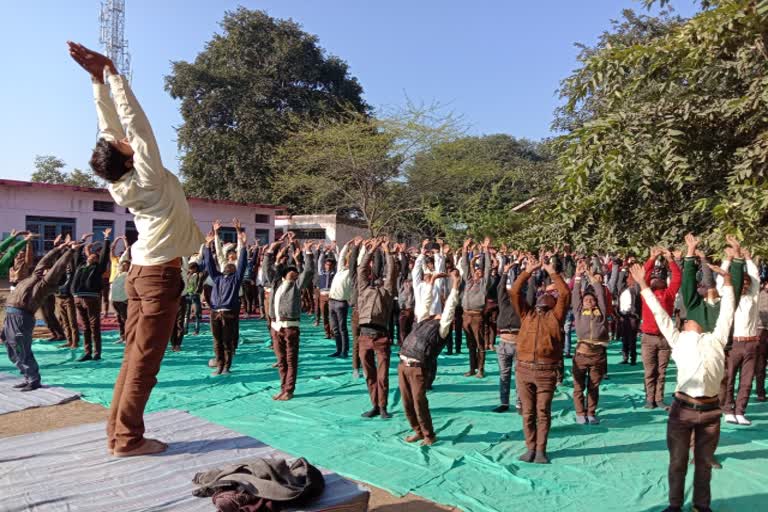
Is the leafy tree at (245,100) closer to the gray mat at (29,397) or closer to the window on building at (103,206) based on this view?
the window on building at (103,206)

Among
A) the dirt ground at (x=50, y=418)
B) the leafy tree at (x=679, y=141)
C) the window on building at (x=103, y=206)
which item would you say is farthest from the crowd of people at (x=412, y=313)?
the window on building at (x=103, y=206)

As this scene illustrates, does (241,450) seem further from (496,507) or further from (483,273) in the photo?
(483,273)

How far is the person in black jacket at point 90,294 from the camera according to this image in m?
10.0

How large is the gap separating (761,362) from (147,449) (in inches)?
314

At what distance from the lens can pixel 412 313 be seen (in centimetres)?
1097

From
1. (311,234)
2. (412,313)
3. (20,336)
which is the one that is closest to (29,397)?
(20,336)

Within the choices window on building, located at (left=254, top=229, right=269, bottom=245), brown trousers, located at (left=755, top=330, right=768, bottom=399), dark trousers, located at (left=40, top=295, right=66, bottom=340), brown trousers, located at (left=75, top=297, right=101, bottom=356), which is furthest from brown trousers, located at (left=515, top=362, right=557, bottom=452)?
window on building, located at (left=254, top=229, right=269, bottom=245)

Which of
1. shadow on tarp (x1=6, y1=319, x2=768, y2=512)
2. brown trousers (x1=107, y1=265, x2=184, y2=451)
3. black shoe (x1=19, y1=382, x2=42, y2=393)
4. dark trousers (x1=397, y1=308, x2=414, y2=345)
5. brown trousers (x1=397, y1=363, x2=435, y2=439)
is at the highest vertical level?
brown trousers (x1=107, y1=265, x2=184, y2=451)

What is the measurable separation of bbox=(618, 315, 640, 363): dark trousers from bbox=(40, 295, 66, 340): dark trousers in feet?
38.1

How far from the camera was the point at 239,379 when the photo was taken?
9.09 meters

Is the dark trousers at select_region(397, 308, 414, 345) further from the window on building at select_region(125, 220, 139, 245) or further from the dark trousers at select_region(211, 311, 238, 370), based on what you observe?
the window on building at select_region(125, 220, 139, 245)

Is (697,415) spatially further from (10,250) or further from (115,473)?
(10,250)

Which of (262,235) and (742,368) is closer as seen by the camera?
(742,368)

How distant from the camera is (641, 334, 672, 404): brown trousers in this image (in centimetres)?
764
